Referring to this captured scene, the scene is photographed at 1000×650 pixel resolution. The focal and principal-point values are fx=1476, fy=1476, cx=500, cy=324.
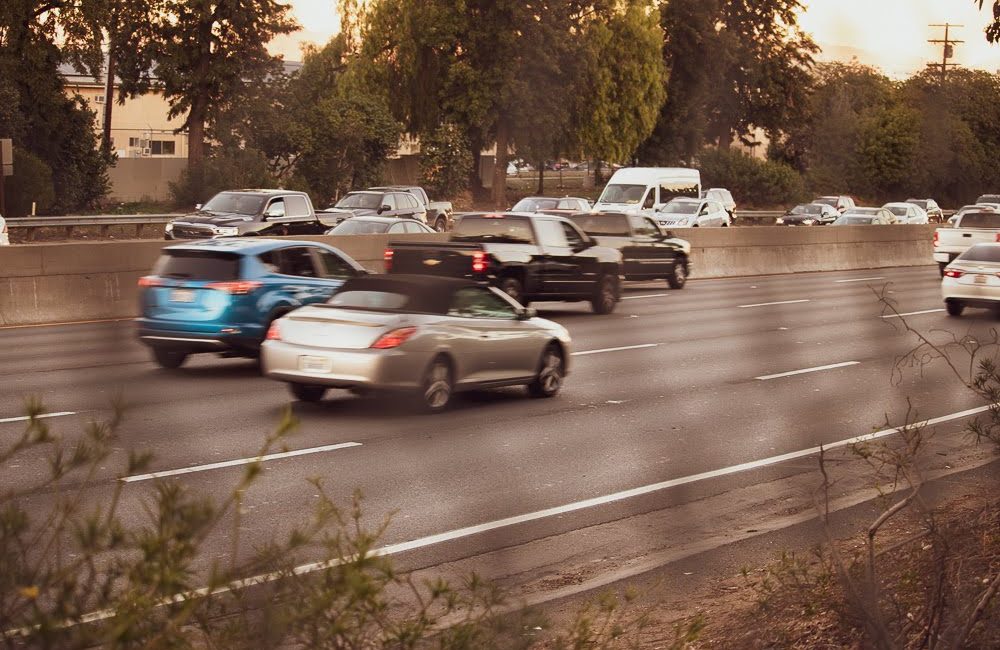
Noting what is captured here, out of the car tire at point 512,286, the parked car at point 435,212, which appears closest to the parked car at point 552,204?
the parked car at point 435,212

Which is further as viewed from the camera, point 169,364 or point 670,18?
point 670,18

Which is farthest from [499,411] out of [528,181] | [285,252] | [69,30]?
[528,181]

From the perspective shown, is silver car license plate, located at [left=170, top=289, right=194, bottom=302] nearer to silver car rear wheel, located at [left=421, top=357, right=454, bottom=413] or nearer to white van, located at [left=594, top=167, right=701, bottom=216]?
silver car rear wheel, located at [left=421, top=357, right=454, bottom=413]

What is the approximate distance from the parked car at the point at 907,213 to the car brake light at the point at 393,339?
45.9 meters

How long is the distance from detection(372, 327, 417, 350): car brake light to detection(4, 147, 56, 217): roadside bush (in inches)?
1563

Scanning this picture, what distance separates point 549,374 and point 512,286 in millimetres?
9501

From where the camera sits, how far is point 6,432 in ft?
39.8

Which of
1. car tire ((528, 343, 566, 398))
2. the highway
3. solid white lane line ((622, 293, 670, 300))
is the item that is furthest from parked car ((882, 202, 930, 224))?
car tire ((528, 343, 566, 398))

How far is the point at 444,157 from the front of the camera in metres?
72.9

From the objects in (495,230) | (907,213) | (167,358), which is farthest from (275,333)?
(907,213)

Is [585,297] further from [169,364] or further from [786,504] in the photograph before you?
[786,504]

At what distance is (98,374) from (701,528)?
8914mm

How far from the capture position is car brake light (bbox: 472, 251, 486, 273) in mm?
24141

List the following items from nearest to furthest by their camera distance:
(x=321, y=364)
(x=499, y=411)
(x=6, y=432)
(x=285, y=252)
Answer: (x=6, y=432) → (x=321, y=364) → (x=499, y=411) → (x=285, y=252)
